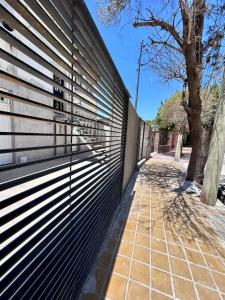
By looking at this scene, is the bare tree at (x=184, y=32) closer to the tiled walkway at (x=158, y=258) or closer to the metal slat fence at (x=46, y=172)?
the metal slat fence at (x=46, y=172)

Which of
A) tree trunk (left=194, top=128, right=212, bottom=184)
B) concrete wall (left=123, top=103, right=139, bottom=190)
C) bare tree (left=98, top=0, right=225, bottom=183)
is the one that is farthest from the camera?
tree trunk (left=194, top=128, right=212, bottom=184)

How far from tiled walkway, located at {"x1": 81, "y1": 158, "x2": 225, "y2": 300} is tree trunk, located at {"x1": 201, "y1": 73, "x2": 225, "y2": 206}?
575mm

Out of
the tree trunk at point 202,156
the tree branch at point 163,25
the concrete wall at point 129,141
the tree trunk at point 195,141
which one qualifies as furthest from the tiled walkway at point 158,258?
the tree branch at point 163,25

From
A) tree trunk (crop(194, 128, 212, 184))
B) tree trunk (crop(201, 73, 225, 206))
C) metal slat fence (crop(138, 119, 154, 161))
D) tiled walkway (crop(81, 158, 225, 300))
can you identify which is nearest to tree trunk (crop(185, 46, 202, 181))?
tree trunk (crop(194, 128, 212, 184))

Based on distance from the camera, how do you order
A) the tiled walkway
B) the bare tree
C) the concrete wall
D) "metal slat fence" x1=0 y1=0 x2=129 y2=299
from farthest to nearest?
the concrete wall < the bare tree < the tiled walkway < "metal slat fence" x1=0 y1=0 x2=129 y2=299

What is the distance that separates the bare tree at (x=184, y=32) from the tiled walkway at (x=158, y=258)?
2935mm

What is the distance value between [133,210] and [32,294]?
2.65 meters

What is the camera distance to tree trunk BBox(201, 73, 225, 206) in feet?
11.8

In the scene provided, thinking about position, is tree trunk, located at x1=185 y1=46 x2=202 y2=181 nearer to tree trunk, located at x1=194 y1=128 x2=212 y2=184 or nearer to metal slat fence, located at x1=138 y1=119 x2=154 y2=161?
tree trunk, located at x1=194 y1=128 x2=212 y2=184

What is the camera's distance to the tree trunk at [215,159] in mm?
3602

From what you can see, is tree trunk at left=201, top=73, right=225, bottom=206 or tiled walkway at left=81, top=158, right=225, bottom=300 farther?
tree trunk at left=201, top=73, right=225, bottom=206

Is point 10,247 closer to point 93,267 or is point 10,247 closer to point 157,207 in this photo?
point 93,267

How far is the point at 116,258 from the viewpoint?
204 cm

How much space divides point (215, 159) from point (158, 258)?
2659mm
